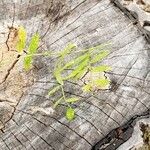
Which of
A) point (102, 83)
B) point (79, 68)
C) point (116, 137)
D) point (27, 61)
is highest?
point (27, 61)

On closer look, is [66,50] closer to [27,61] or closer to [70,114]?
[27,61]

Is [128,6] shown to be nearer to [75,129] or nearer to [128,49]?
[128,49]

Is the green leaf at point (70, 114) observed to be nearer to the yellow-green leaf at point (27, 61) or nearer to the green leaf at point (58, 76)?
the green leaf at point (58, 76)

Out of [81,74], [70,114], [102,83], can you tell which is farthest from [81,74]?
[70,114]

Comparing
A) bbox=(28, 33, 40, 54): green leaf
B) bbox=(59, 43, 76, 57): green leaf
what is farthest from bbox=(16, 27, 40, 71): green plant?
bbox=(59, 43, 76, 57): green leaf

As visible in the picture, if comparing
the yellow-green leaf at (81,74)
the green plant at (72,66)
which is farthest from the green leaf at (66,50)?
the yellow-green leaf at (81,74)

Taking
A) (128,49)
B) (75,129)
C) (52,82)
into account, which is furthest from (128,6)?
(75,129)
